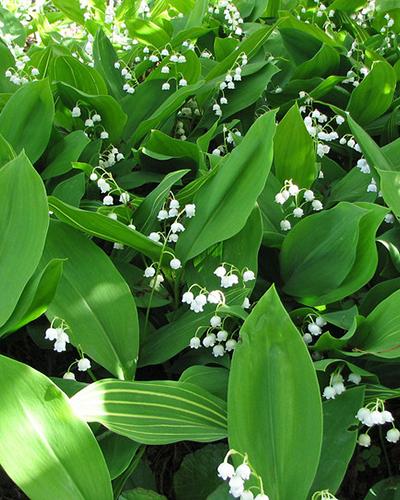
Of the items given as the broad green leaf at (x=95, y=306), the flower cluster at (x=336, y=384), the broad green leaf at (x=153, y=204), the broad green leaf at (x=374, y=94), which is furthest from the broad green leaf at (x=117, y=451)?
the broad green leaf at (x=374, y=94)

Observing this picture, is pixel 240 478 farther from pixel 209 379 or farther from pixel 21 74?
pixel 21 74

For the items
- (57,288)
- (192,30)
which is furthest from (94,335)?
(192,30)

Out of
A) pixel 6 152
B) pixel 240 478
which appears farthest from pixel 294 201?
pixel 240 478

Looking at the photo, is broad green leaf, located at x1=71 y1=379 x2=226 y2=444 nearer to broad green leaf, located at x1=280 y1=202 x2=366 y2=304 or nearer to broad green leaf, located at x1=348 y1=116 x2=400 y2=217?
broad green leaf, located at x1=280 y1=202 x2=366 y2=304

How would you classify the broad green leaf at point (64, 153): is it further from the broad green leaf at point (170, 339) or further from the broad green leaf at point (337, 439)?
the broad green leaf at point (337, 439)

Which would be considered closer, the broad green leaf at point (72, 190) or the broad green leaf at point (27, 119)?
the broad green leaf at point (72, 190)

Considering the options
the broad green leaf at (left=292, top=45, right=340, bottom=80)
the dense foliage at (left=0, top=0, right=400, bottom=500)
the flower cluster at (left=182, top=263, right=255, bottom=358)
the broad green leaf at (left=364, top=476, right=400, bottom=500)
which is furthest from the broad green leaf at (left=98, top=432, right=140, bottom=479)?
the broad green leaf at (left=292, top=45, right=340, bottom=80)
